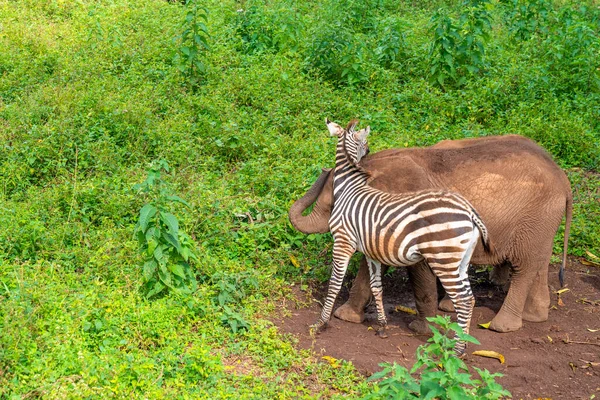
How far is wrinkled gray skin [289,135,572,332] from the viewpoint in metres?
7.76

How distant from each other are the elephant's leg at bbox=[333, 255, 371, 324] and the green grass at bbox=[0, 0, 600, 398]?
2.12 feet

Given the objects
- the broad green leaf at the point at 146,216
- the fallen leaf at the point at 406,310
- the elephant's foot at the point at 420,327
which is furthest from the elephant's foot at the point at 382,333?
the broad green leaf at the point at 146,216

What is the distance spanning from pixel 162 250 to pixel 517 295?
3462 millimetres

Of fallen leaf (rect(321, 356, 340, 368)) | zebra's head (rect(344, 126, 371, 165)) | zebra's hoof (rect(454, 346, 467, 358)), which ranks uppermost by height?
zebra's head (rect(344, 126, 371, 165))

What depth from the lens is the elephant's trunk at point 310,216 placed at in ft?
26.3

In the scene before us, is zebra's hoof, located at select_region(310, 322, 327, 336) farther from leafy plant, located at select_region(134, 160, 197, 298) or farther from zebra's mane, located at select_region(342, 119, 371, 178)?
zebra's mane, located at select_region(342, 119, 371, 178)

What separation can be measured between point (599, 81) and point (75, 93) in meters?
7.41

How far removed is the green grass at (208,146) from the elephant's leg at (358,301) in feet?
2.12

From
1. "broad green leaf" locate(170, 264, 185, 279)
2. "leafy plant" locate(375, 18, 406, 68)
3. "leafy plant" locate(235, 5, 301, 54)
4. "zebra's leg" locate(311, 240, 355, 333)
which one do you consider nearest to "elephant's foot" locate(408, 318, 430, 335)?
"zebra's leg" locate(311, 240, 355, 333)

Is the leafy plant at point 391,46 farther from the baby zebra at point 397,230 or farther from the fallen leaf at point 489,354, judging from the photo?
the fallen leaf at point 489,354

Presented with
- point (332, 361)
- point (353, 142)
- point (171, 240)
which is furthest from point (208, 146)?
point (332, 361)

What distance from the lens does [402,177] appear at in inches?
310

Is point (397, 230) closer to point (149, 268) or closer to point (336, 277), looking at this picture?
point (336, 277)

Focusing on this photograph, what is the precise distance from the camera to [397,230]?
23.0ft
